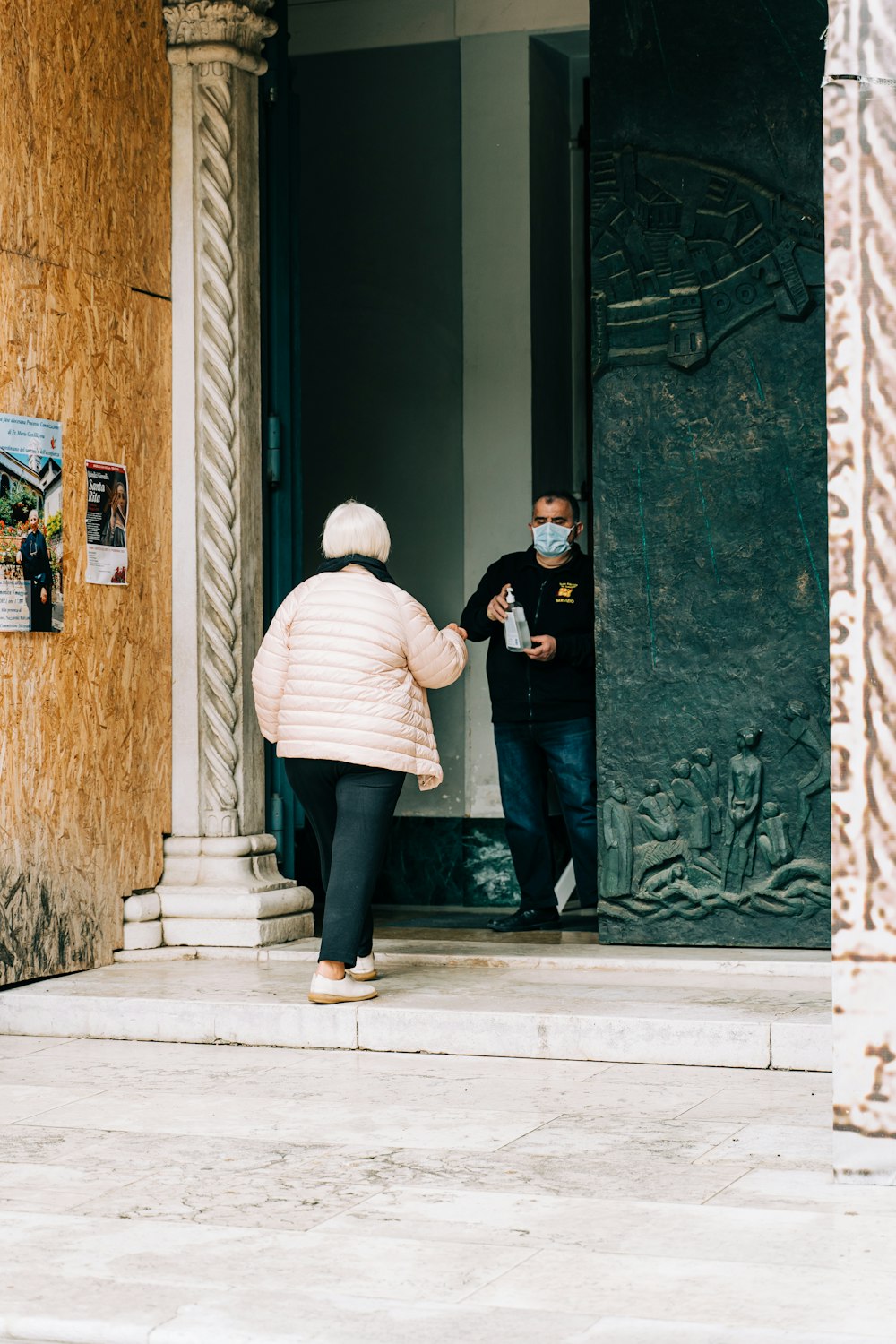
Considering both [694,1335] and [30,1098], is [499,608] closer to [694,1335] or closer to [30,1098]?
[30,1098]

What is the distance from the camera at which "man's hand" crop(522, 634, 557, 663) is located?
831 centimetres

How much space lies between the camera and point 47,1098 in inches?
227

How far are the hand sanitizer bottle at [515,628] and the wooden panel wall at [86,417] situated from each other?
4.54 ft

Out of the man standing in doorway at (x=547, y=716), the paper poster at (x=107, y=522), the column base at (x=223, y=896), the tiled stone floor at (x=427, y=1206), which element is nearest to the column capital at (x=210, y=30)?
the paper poster at (x=107, y=522)

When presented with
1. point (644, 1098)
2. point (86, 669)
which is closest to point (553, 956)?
point (644, 1098)

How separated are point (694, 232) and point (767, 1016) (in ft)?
10.2

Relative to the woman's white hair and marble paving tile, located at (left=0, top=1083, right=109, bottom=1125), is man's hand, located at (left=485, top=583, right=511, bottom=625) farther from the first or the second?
marble paving tile, located at (left=0, top=1083, right=109, bottom=1125)

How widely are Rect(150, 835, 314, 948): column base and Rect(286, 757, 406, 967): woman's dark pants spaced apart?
104cm

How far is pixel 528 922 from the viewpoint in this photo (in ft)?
27.6

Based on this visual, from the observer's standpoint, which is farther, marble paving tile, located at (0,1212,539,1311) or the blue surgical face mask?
the blue surgical face mask

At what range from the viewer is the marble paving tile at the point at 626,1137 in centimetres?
500

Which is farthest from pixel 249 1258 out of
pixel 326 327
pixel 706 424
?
pixel 326 327

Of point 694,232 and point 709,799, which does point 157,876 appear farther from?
point 694,232

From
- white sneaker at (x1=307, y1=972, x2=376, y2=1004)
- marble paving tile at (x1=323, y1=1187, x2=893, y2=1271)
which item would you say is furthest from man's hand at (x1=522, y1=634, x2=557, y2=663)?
marble paving tile at (x1=323, y1=1187, x2=893, y2=1271)
